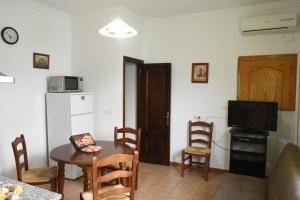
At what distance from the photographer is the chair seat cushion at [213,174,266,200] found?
2266 mm

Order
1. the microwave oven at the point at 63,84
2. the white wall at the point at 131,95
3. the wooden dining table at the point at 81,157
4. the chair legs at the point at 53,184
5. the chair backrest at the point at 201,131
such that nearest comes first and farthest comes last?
1. the wooden dining table at the point at 81,157
2. the chair legs at the point at 53,184
3. the microwave oven at the point at 63,84
4. the chair backrest at the point at 201,131
5. the white wall at the point at 131,95

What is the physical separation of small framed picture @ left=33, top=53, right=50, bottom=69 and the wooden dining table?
156cm

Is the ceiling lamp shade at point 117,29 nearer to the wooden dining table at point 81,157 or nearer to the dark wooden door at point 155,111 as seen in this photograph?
the wooden dining table at point 81,157

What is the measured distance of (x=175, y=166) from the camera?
4445 mm

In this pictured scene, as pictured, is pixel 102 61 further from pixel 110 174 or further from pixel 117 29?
pixel 110 174

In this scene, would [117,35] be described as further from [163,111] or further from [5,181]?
[163,111]

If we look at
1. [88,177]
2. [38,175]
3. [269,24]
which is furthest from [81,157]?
[269,24]

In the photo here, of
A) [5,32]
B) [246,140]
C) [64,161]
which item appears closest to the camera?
[64,161]

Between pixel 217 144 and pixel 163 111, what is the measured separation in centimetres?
114

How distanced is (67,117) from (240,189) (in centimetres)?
259

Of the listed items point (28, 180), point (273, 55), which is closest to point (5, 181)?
point (28, 180)

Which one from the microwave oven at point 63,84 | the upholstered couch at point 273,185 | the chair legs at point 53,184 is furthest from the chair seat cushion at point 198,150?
the microwave oven at point 63,84

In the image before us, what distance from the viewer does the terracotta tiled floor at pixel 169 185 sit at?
10.6 ft

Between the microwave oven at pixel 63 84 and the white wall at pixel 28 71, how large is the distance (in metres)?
0.13
